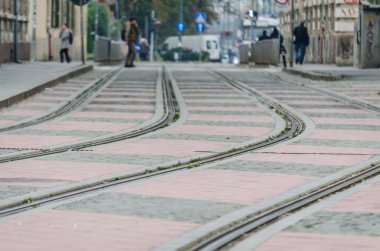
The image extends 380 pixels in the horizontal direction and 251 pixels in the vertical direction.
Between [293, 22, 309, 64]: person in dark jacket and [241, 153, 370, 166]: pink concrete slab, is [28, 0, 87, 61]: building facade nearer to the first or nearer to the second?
[293, 22, 309, 64]: person in dark jacket

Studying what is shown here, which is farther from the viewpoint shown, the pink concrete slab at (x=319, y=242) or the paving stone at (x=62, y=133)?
the paving stone at (x=62, y=133)

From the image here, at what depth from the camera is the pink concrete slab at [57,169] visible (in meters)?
11.3

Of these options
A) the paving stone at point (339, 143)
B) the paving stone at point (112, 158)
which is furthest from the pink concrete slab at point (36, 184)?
the paving stone at point (339, 143)

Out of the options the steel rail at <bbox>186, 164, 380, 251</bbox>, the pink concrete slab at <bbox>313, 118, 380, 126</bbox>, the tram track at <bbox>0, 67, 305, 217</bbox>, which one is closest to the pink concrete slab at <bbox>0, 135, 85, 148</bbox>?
the tram track at <bbox>0, 67, 305, 217</bbox>

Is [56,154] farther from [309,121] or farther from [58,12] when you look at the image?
[58,12]

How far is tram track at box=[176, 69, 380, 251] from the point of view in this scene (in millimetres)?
7586

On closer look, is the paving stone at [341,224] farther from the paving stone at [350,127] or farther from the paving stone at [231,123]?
the paving stone at [231,123]

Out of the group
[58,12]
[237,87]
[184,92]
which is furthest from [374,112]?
[58,12]

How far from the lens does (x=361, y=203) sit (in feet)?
31.2

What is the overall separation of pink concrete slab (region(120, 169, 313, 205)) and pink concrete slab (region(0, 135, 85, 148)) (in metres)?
3.21

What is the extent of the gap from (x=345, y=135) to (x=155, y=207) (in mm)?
7525

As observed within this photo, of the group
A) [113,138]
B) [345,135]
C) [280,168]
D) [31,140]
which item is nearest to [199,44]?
[345,135]

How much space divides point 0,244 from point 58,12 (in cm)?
5538

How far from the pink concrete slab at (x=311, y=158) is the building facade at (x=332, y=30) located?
38.6 m
